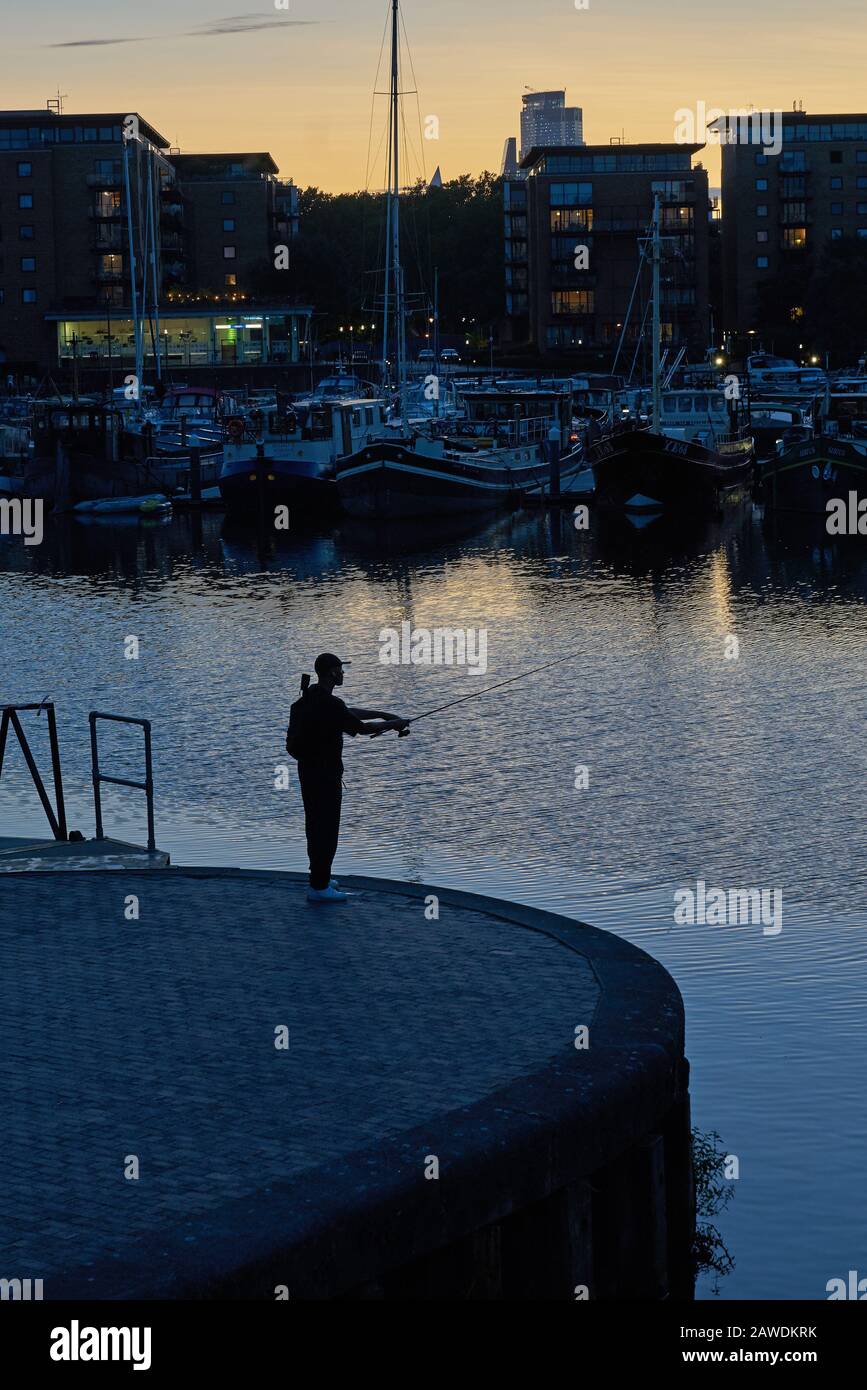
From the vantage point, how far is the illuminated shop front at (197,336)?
119m

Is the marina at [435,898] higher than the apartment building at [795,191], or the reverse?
the apartment building at [795,191]

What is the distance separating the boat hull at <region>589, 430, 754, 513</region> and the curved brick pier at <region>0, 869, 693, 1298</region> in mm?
54641

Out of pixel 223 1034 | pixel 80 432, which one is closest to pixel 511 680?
pixel 223 1034

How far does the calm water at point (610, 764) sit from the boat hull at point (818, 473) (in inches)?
385

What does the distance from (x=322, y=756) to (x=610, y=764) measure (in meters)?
11.0

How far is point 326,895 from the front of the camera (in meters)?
13.4

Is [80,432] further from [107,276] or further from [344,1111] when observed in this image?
[344,1111]

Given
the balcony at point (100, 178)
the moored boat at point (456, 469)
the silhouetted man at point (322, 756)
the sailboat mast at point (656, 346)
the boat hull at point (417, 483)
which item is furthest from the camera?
the balcony at point (100, 178)

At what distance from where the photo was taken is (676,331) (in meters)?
135

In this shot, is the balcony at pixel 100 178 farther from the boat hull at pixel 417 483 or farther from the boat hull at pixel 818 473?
the boat hull at pixel 818 473

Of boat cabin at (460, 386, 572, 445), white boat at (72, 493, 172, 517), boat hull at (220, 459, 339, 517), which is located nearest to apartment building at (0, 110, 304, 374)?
boat cabin at (460, 386, 572, 445)

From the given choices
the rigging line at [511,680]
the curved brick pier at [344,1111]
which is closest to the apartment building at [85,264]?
the rigging line at [511,680]

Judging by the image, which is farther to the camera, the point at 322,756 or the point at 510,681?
the point at 510,681

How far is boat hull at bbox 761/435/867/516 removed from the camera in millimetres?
61406
